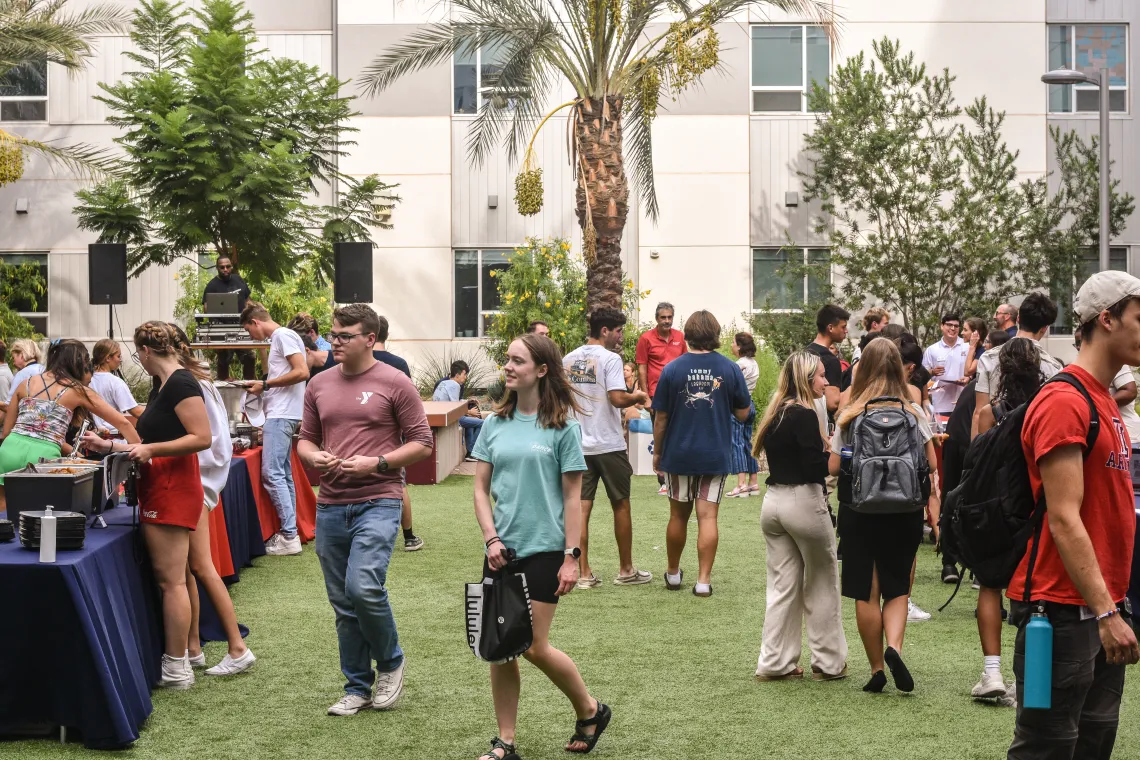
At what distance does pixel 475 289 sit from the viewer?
23984 mm

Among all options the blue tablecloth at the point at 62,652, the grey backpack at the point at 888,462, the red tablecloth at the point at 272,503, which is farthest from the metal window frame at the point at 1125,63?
the blue tablecloth at the point at 62,652

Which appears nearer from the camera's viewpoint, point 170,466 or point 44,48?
point 170,466

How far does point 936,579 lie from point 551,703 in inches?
166

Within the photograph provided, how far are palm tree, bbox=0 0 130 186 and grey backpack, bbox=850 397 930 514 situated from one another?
17707 mm

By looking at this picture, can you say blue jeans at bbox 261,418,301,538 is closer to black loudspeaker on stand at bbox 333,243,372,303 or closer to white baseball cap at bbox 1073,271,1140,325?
white baseball cap at bbox 1073,271,1140,325

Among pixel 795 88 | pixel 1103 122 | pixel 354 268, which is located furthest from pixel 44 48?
pixel 1103 122

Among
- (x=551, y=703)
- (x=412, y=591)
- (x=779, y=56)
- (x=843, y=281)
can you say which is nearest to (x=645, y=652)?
(x=551, y=703)

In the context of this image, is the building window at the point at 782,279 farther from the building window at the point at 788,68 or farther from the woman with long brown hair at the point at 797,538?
the woman with long brown hair at the point at 797,538

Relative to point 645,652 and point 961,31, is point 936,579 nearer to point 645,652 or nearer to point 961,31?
point 645,652

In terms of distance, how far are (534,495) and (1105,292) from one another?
2365mm

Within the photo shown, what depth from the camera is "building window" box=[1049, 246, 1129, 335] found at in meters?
22.6

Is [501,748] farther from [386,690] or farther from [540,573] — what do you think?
[386,690]

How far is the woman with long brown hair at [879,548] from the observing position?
6188 millimetres

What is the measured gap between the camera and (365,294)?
1805cm
